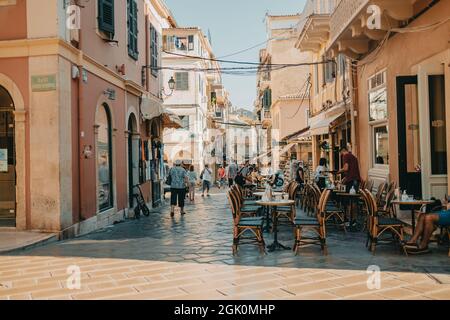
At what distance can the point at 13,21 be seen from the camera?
976 centimetres

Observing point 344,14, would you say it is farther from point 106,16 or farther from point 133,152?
point 133,152

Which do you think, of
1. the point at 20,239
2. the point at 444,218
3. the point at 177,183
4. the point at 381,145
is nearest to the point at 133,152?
the point at 177,183

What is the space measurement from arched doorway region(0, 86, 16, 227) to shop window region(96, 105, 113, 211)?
6.71 ft

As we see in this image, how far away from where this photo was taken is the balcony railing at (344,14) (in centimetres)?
1042

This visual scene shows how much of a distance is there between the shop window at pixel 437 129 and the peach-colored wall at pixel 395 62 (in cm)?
70

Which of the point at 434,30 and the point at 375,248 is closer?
the point at 375,248

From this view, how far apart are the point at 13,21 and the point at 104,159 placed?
4.15m

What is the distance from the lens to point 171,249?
8.27 m

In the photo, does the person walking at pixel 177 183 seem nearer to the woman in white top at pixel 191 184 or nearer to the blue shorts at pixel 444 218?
the woman in white top at pixel 191 184

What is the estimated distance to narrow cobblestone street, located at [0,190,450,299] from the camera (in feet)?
17.4

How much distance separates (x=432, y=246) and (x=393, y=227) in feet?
3.05

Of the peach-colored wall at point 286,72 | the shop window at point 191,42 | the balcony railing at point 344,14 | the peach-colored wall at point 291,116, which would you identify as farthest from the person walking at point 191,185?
the peach-colored wall at point 286,72

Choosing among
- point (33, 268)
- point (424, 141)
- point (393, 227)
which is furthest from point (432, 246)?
point (33, 268)

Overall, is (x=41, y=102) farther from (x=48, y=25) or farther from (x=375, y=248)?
(x=375, y=248)
